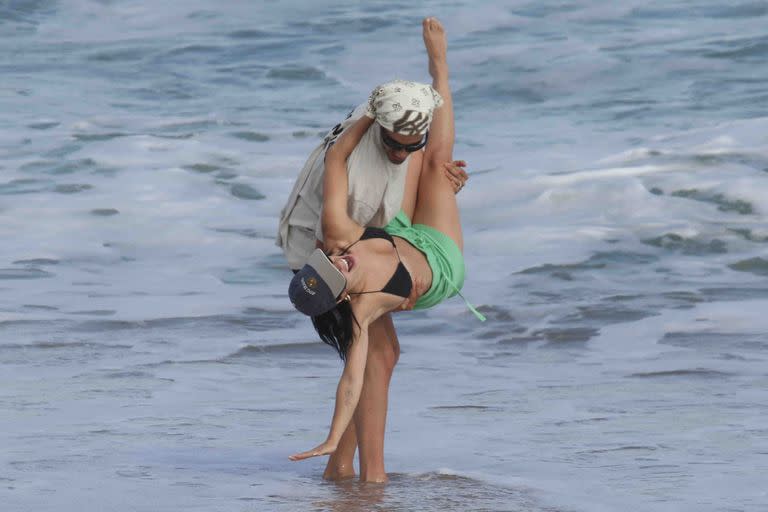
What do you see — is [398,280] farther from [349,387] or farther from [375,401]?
[375,401]

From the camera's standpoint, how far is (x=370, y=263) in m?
4.28

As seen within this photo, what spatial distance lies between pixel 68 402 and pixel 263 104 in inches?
416

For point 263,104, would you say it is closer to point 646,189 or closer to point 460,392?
point 646,189

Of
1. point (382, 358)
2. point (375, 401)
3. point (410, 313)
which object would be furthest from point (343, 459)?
point (410, 313)

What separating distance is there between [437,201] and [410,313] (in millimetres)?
3351

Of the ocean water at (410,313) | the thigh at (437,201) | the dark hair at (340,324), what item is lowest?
the ocean water at (410,313)

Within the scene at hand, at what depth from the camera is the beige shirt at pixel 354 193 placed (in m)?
4.25

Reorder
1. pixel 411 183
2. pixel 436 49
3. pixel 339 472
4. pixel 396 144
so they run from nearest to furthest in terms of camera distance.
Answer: pixel 396 144 < pixel 411 183 < pixel 436 49 < pixel 339 472

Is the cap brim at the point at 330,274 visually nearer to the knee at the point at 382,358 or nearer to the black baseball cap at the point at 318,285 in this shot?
the black baseball cap at the point at 318,285

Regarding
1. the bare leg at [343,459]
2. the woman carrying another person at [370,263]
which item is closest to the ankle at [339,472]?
the bare leg at [343,459]

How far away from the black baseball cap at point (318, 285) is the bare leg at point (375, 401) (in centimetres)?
52

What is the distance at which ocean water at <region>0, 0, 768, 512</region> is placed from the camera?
490 cm

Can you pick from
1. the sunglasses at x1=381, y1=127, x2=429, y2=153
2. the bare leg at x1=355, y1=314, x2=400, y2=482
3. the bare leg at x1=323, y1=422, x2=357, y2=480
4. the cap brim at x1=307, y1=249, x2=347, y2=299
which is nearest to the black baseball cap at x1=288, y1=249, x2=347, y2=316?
the cap brim at x1=307, y1=249, x2=347, y2=299

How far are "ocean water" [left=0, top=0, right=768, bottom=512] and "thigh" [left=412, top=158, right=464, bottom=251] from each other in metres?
0.85
